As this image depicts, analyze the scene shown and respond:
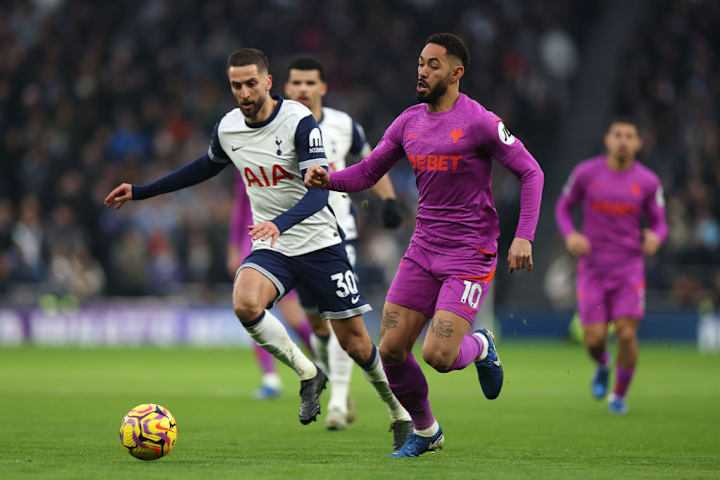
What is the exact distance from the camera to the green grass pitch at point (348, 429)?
678 cm

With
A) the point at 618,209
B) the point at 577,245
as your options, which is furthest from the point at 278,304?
the point at 618,209

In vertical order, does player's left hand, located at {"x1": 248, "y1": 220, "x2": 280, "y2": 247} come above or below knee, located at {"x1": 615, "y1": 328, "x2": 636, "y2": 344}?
above

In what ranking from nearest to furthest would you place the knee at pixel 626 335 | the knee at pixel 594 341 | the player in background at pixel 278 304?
the knee at pixel 626 335, the player in background at pixel 278 304, the knee at pixel 594 341

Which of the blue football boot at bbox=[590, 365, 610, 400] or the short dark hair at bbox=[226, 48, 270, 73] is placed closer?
the short dark hair at bbox=[226, 48, 270, 73]

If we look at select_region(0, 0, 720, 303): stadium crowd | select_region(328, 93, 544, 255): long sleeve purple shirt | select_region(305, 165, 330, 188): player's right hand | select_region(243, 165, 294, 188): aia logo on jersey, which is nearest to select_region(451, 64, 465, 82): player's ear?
select_region(328, 93, 544, 255): long sleeve purple shirt

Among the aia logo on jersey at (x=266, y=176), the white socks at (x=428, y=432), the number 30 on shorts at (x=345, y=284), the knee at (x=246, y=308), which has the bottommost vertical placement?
the white socks at (x=428, y=432)

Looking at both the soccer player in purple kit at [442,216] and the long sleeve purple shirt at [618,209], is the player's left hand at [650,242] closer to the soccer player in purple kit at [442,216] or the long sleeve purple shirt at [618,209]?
the long sleeve purple shirt at [618,209]

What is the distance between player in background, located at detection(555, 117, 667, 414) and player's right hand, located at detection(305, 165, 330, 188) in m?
4.27

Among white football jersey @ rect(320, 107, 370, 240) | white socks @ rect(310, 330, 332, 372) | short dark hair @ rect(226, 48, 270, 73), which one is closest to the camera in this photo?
short dark hair @ rect(226, 48, 270, 73)

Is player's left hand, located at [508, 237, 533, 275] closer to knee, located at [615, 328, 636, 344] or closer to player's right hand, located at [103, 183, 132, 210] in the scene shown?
player's right hand, located at [103, 183, 132, 210]

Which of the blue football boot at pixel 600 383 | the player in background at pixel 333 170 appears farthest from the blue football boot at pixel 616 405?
the player in background at pixel 333 170

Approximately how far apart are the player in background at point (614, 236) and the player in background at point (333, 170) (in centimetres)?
242

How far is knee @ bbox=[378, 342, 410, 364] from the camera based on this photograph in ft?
24.1

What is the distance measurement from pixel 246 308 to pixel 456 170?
167cm
